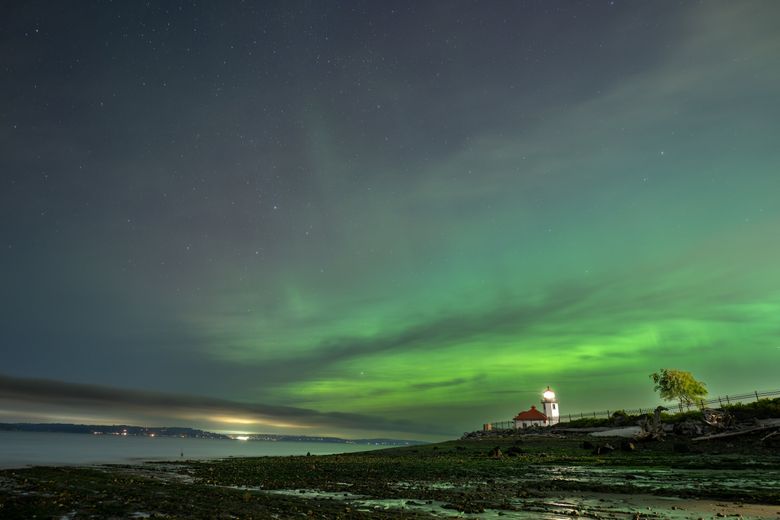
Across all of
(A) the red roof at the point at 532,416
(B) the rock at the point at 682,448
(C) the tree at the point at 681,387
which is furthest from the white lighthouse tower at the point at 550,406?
(B) the rock at the point at 682,448

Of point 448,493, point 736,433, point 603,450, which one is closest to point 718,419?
point 736,433

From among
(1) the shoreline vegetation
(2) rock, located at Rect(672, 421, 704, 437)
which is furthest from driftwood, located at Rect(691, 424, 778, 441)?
(1) the shoreline vegetation

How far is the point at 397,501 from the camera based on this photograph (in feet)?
71.2

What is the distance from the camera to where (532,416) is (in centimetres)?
12719

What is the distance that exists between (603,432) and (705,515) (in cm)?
6291

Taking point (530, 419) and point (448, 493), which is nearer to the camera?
point (448, 493)

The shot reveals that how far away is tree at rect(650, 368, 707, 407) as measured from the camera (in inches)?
3260

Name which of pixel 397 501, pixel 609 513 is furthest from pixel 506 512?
pixel 397 501

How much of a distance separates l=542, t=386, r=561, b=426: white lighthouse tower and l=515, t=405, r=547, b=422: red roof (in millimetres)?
1827

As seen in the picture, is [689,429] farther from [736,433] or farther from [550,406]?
[550,406]

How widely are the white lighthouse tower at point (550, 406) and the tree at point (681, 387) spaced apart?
152 ft

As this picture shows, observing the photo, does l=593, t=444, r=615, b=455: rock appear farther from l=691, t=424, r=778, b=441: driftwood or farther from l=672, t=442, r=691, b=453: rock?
l=691, t=424, r=778, b=441: driftwood

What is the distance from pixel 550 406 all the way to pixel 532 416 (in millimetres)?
6960

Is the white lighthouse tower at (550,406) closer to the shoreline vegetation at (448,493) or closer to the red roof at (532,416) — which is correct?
the red roof at (532,416)
